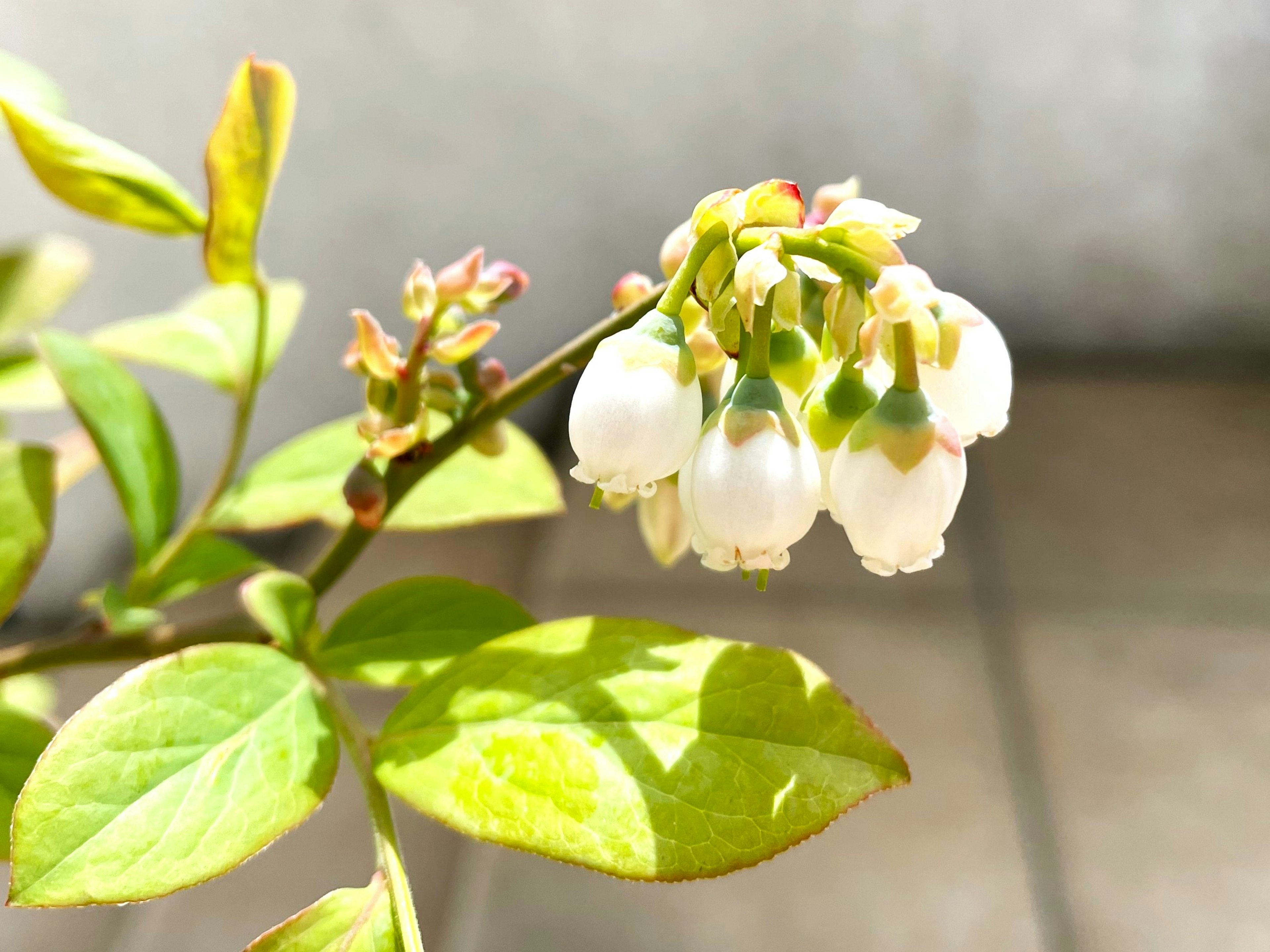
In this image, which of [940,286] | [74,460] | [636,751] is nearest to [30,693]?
[74,460]

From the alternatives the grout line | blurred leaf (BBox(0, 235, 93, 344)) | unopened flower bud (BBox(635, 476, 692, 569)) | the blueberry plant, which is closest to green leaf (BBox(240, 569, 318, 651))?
the blueberry plant

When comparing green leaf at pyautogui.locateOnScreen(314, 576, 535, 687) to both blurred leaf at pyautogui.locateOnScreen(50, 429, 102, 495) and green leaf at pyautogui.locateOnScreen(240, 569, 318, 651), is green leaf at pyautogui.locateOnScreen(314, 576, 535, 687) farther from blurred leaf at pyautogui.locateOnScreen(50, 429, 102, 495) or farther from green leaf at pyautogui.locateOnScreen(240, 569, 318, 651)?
blurred leaf at pyautogui.locateOnScreen(50, 429, 102, 495)

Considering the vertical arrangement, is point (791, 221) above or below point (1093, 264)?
above

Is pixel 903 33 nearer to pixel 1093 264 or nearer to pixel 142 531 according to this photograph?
pixel 1093 264

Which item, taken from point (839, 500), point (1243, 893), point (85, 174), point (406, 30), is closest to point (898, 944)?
point (1243, 893)

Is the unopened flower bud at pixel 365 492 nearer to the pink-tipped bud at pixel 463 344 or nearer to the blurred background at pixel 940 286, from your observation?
the pink-tipped bud at pixel 463 344
